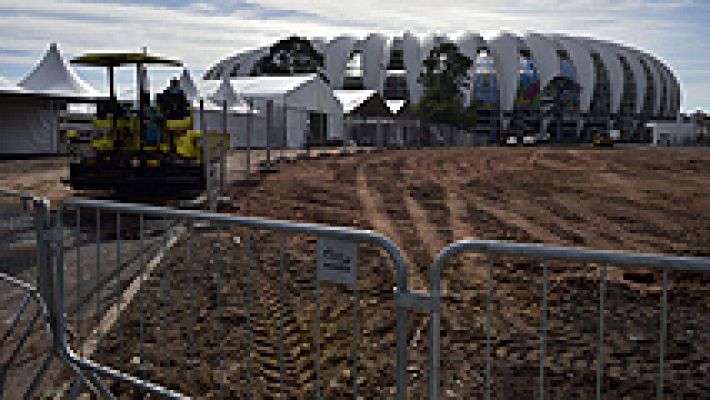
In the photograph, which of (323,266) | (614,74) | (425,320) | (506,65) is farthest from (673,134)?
(323,266)

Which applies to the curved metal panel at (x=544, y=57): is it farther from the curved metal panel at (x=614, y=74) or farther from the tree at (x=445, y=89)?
the tree at (x=445, y=89)

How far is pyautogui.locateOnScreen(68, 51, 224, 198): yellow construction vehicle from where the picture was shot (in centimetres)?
1266

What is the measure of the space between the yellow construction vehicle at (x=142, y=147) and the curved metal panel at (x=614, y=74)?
97282 mm

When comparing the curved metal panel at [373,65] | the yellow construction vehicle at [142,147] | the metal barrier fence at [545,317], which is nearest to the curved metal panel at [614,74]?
the curved metal panel at [373,65]

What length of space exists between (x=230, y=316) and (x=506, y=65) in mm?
91831

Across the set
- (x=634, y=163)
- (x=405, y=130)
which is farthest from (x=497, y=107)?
(x=634, y=163)

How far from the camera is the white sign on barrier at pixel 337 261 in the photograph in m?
3.33

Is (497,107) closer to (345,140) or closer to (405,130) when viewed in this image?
(405,130)

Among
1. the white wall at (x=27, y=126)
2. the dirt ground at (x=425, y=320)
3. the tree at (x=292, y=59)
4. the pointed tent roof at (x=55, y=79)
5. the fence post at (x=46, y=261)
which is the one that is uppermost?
the tree at (x=292, y=59)

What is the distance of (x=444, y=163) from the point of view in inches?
1036

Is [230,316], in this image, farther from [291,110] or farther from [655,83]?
[655,83]

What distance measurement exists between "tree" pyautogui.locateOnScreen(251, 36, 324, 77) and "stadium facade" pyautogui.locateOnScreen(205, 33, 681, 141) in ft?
84.4

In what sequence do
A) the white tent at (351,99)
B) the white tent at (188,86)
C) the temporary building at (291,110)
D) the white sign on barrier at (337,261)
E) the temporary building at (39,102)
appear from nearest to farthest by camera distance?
the white sign on barrier at (337,261), the temporary building at (39,102), the temporary building at (291,110), the white tent at (188,86), the white tent at (351,99)

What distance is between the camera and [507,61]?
3642 inches
